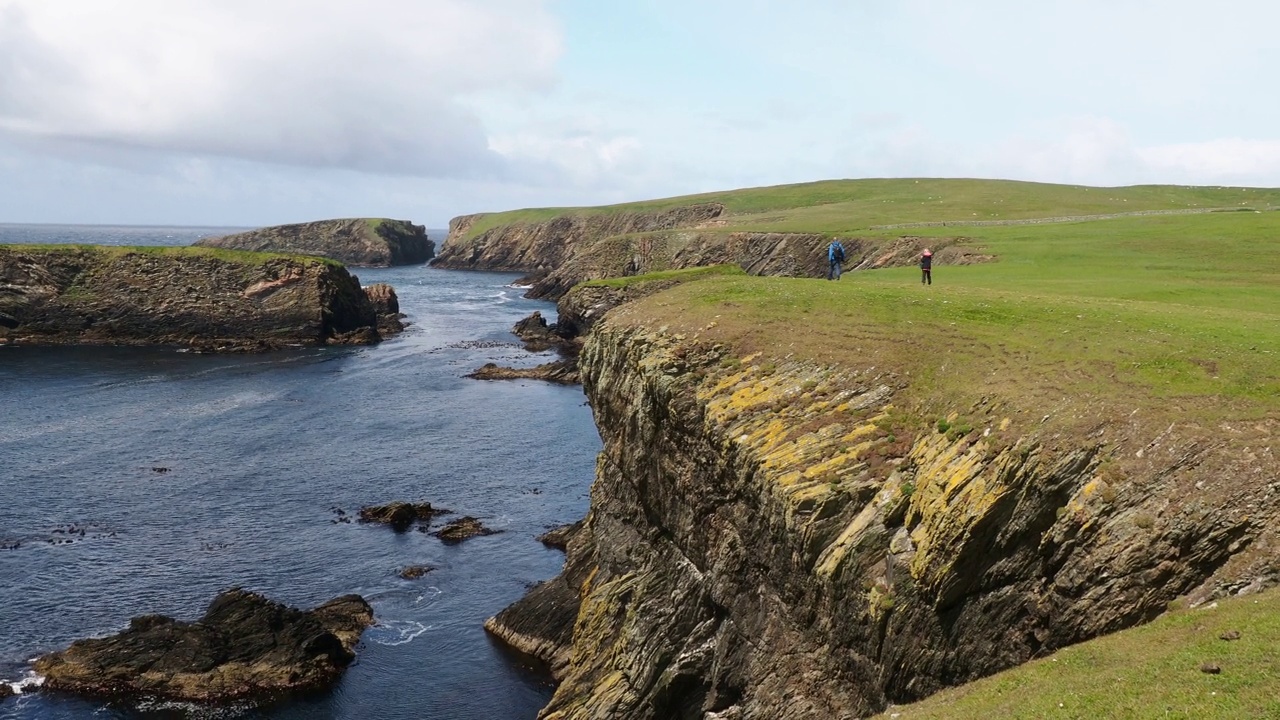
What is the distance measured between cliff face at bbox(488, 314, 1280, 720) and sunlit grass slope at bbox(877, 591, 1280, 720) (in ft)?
3.35

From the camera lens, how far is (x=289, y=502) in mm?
53750

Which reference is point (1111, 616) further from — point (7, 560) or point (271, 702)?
point (7, 560)

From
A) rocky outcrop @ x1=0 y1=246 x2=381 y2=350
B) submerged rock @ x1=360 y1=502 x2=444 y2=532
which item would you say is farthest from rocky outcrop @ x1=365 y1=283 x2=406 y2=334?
submerged rock @ x1=360 y1=502 x2=444 y2=532

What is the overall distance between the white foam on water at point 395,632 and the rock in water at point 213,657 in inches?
46.2

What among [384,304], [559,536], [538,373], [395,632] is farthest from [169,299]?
[395,632]

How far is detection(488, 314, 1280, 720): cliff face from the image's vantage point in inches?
703

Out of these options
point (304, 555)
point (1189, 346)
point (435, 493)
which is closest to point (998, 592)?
point (1189, 346)

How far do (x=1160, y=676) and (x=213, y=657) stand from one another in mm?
32221

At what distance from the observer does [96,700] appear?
34031mm

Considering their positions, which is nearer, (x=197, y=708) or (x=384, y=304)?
(x=197, y=708)

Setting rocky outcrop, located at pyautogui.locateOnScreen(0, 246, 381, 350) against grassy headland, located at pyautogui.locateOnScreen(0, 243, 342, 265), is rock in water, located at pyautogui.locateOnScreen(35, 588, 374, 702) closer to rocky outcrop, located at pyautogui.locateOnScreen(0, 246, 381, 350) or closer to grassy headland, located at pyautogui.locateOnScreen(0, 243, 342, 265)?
rocky outcrop, located at pyautogui.locateOnScreen(0, 246, 381, 350)

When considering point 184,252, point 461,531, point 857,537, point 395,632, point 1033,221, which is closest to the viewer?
point 857,537

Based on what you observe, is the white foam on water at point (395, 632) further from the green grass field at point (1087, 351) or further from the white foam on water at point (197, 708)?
the green grass field at point (1087, 351)

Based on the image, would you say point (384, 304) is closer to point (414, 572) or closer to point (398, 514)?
point (398, 514)
